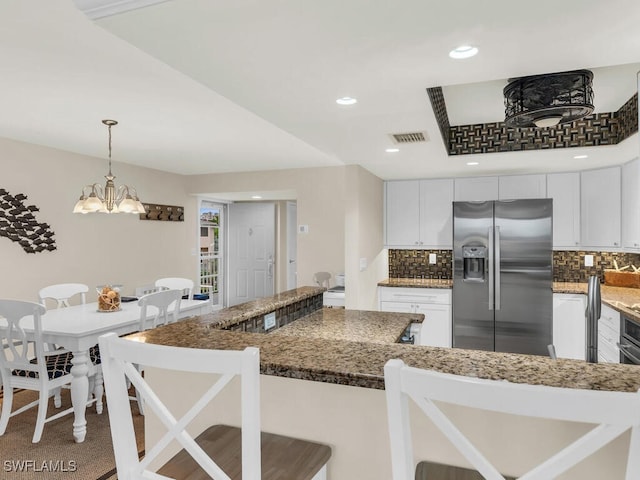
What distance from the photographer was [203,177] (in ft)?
18.0

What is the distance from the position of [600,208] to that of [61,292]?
515 cm

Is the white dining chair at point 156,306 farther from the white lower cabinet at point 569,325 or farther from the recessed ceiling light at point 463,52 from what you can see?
the white lower cabinet at point 569,325

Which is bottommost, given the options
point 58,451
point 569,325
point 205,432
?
point 58,451

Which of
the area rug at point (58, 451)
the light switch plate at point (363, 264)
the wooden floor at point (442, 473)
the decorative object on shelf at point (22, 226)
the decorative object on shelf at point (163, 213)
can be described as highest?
the decorative object on shelf at point (163, 213)

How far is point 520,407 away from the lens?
2.32 feet

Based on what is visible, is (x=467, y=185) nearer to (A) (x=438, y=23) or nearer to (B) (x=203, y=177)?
(B) (x=203, y=177)

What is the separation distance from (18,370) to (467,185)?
446 centimetres

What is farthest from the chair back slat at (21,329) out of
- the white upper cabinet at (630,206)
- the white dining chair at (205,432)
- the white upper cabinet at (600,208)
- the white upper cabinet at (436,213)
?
the white upper cabinet at (600,208)

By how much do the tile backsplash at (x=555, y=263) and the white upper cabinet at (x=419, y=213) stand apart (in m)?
0.30

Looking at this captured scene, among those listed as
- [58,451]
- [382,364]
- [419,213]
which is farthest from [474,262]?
[58,451]

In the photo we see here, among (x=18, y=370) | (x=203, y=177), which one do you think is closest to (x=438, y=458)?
(x=18, y=370)

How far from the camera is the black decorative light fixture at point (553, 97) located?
2.12 m

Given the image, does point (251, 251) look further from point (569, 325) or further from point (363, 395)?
point (363, 395)

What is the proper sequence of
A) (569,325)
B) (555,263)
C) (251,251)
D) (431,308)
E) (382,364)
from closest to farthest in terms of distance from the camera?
(382,364) < (569,325) < (431,308) < (555,263) < (251,251)
